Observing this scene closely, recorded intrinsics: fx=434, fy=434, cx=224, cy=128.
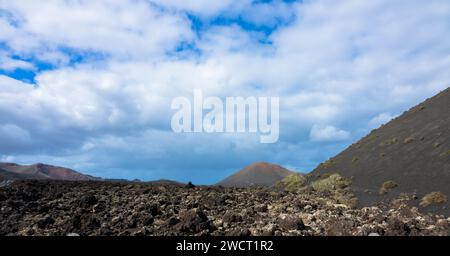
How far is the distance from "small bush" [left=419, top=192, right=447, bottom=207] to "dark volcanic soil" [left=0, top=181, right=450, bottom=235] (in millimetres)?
1143

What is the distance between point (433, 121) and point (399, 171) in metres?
14.2

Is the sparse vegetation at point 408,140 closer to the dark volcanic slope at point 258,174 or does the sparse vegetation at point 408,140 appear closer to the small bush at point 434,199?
the small bush at point 434,199

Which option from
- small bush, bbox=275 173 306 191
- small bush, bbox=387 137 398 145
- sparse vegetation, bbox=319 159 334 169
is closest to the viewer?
small bush, bbox=275 173 306 191

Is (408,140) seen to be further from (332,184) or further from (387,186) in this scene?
(387,186)

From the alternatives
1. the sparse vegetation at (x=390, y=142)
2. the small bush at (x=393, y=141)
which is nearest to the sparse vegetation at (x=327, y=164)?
the sparse vegetation at (x=390, y=142)

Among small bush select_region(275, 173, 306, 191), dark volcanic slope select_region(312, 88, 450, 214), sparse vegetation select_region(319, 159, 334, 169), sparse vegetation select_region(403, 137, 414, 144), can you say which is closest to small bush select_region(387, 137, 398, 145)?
dark volcanic slope select_region(312, 88, 450, 214)

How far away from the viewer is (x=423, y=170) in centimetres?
3744

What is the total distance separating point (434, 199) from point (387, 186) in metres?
7.85

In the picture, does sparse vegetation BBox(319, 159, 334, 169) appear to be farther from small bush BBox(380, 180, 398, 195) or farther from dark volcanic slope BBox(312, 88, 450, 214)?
small bush BBox(380, 180, 398, 195)

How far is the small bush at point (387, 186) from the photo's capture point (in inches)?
1424

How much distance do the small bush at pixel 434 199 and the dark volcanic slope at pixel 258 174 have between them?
81180 mm

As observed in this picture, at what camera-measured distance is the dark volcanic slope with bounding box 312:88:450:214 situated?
3503 cm
